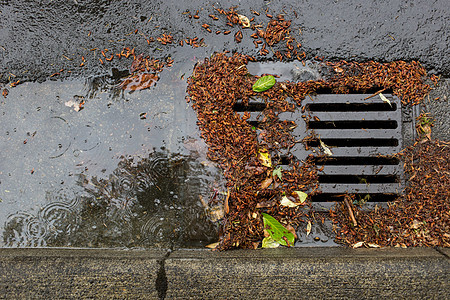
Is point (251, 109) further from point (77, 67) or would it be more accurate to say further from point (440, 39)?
point (440, 39)

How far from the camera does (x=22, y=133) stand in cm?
228

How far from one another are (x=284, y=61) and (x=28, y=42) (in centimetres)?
202

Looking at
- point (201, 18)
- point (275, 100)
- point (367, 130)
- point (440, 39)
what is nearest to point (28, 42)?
point (201, 18)

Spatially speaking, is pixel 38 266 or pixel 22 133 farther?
pixel 22 133

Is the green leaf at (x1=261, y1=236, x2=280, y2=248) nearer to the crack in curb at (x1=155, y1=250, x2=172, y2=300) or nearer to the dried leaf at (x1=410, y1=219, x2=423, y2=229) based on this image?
the crack in curb at (x1=155, y1=250, x2=172, y2=300)

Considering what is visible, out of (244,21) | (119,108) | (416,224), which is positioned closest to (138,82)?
(119,108)

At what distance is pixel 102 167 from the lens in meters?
2.25

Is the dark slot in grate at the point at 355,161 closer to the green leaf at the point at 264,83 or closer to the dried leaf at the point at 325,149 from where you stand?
the dried leaf at the point at 325,149

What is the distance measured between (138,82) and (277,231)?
1.56 m

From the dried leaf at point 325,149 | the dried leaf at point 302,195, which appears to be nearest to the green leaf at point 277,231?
the dried leaf at point 302,195

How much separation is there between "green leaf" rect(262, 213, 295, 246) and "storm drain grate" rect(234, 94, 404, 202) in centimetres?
37

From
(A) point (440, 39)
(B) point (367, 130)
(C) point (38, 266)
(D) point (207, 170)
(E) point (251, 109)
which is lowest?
(C) point (38, 266)

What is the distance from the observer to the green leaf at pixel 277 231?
2.11 metres

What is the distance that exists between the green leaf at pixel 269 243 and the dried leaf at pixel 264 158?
539mm
